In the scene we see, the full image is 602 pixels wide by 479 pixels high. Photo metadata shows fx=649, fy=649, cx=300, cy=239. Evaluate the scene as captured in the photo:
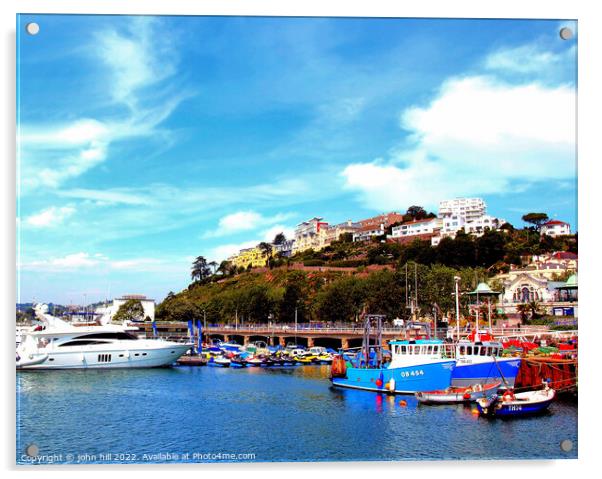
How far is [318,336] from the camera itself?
1832 inches

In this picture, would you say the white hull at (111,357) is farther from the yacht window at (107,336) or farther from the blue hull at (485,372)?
the blue hull at (485,372)

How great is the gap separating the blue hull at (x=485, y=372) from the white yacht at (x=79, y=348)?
16.5 meters

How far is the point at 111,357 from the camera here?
101ft

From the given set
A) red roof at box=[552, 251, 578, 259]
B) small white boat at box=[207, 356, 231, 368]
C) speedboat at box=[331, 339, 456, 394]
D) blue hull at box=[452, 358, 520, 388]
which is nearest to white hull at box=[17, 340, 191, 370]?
small white boat at box=[207, 356, 231, 368]

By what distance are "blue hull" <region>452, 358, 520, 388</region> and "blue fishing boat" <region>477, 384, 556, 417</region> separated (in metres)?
3.06

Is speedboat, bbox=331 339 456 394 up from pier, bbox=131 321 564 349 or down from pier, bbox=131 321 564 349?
up

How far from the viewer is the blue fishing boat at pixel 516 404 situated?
1703 cm

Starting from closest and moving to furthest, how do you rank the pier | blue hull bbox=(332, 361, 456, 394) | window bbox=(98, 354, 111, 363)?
1. blue hull bbox=(332, 361, 456, 394)
2. window bbox=(98, 354, 111, 363)
3. the pier

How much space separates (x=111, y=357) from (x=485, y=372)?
59.1ft

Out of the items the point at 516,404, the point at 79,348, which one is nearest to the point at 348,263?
the point at 79,348

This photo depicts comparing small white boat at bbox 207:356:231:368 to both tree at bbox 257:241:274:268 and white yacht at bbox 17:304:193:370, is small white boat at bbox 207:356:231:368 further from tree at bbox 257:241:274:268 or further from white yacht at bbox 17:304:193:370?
tree at bbox 257:241:274:268

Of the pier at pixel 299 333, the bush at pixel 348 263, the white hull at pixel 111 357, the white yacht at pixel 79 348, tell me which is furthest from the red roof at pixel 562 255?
the bush at pixel 348 263

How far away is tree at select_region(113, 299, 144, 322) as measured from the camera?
69.1 m
